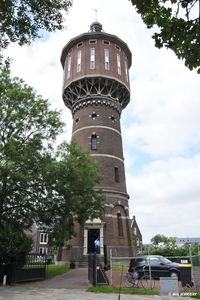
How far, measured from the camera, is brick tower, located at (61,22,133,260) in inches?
955

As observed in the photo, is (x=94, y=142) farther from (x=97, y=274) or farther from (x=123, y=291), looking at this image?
(x=123, y=291)

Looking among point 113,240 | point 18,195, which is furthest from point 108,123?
point 18,195

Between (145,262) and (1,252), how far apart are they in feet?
26.2

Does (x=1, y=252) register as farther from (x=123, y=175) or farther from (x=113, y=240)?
(x=123, y=175)

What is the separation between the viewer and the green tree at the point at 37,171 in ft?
46.0

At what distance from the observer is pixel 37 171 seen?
14.1 m

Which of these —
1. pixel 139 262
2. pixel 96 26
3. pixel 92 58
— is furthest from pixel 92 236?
pixel 96 26

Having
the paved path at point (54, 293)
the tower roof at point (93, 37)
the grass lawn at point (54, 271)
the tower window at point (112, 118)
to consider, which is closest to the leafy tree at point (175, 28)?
the paved path at point (54, 293)

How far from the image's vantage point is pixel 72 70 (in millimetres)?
30875

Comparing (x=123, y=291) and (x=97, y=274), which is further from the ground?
(x=97, y=274)

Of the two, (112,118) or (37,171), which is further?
(112,118)

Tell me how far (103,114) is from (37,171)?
15866 mm

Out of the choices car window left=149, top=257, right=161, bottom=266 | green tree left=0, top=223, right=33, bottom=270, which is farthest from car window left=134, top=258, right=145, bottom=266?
green tree left=0, top=223, right=33, bottom=270

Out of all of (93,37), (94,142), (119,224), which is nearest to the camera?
(119,224)
